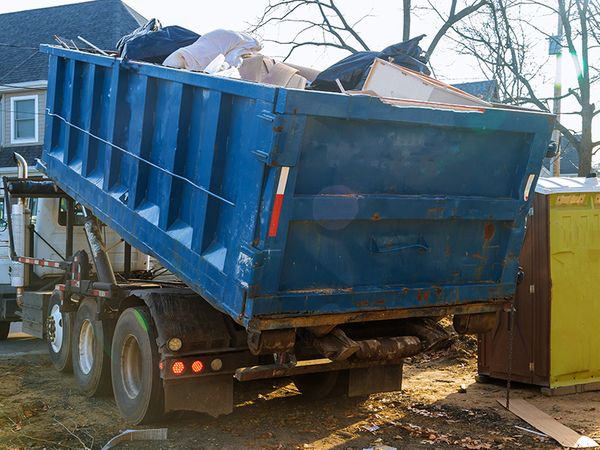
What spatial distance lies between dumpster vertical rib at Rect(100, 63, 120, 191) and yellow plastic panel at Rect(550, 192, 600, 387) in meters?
4.25

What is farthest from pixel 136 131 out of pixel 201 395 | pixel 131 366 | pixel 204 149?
pixel 201 395

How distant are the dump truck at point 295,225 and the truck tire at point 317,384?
4 cm

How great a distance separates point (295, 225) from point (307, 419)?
2366 mm

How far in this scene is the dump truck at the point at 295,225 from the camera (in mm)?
5395

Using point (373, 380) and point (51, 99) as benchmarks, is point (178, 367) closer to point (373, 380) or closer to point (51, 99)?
point (373, 380)

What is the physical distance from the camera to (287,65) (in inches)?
290

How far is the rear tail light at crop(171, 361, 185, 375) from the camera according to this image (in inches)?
244

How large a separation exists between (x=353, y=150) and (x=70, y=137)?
382cm

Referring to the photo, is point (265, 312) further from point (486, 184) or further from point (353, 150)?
point (486, 184)

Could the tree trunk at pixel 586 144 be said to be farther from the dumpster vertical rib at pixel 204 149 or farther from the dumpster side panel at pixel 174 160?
the dumpster vertical rib at pixel 204 149

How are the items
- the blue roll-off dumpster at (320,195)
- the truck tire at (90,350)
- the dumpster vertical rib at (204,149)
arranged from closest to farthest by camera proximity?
the blue roll-off dumpster at (320,195) → the dumpster vertical rib at (204,149) → the truck tire at (90,350)

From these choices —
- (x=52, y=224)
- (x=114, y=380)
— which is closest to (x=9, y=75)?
(x=52, y=224)

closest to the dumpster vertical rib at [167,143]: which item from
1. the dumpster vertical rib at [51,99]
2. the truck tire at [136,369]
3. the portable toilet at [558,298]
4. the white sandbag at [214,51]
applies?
the white sandbag at [214,51]

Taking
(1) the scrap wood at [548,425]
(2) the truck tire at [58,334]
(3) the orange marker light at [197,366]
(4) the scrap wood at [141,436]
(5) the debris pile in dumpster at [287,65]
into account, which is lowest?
(2) the truck tire at [58,334]
